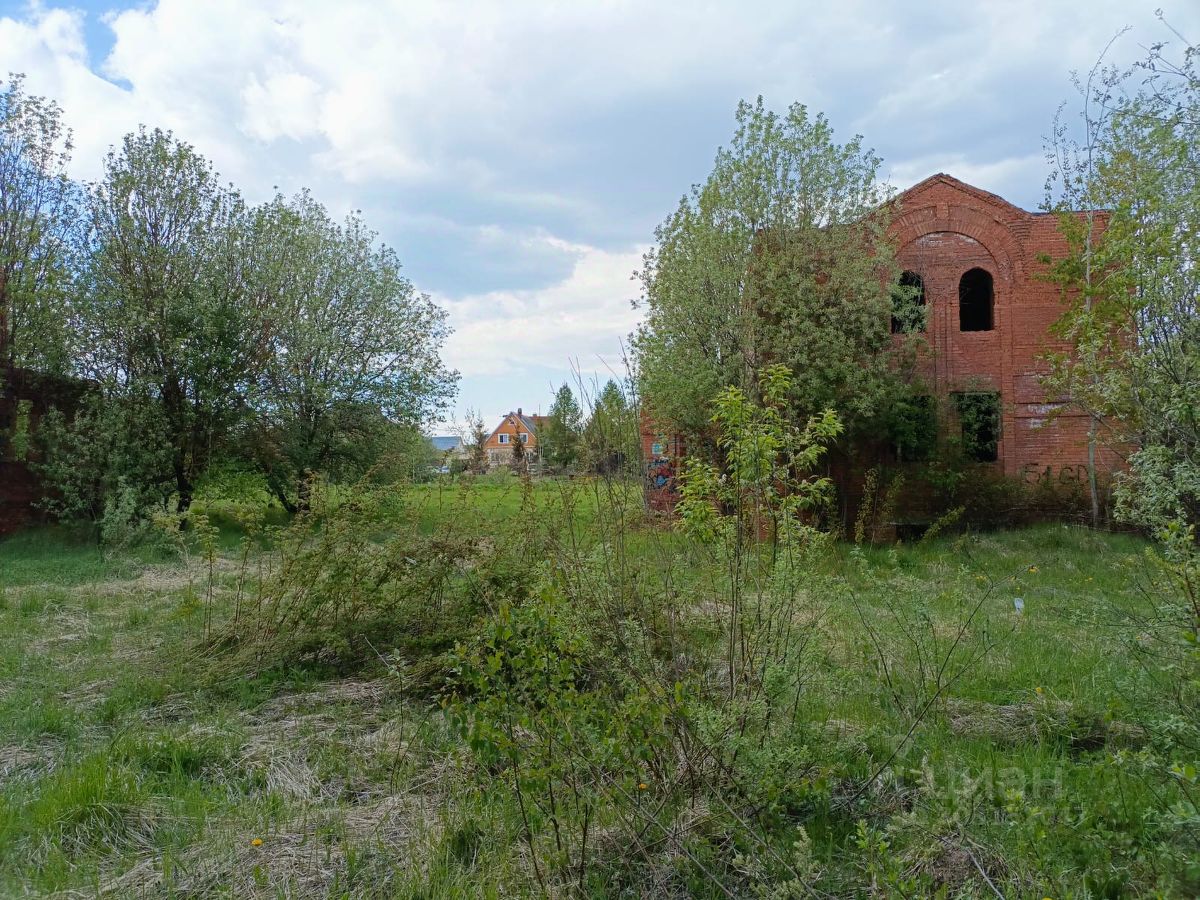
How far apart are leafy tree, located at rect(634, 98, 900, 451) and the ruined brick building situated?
256cm

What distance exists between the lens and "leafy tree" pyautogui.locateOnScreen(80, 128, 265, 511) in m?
15.0

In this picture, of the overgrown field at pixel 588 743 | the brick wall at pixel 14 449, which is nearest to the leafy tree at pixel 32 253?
the brick wall at pixel 14 449

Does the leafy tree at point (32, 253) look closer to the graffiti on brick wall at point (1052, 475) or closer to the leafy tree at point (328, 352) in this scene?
the leafy tree at point (328, 352)

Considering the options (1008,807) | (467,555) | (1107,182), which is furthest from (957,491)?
(1008,807)

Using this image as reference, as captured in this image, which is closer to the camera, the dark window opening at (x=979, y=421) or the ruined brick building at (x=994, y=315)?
the dark window opening at (x=979, y=421)

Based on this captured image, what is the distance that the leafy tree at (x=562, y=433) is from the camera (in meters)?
3.98

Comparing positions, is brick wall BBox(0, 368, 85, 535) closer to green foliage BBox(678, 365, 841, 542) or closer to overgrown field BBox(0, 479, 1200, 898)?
overgrown field BBox(0, 479, 1200, 898)

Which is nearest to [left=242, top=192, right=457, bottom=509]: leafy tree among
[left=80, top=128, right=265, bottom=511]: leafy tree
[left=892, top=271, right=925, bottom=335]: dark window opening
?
[left=80, top=128, right=265, bottom=511]: leafy tree

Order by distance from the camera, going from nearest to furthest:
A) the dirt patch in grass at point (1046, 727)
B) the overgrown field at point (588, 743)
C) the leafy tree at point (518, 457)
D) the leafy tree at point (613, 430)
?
the overgrown field at point (588, 743) < the leafy tree at point (613, 430) < the dirt patch in grass at point (1046, 727) < the leafy tree at point (518, 457)

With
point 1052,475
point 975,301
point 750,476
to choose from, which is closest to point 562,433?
point 750,476

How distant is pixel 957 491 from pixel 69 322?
59.9ft

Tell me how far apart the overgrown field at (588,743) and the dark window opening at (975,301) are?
1328cm

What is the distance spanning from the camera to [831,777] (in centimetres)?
347

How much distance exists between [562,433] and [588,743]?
1748mm
